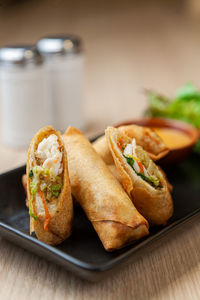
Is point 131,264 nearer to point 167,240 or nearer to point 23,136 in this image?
point 167,240

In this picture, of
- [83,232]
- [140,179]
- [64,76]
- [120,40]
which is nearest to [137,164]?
[140,179]

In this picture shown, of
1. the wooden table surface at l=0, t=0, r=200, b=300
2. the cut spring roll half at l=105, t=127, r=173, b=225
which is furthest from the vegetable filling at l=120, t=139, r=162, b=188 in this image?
the wooden table surface at l=0, t=0, r=200, b=300

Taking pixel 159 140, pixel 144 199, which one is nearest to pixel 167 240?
pixel 144 199

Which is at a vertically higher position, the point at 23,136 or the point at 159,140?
the point at 159,140

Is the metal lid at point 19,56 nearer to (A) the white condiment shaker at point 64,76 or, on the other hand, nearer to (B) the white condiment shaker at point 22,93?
(B) the white condiment shaker at point 22,93

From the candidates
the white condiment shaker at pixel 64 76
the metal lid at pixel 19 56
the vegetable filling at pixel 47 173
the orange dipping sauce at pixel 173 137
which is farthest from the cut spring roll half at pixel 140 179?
the white condiment shaker at pixel 64 76

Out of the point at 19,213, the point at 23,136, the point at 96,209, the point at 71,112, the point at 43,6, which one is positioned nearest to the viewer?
the point at 96,209

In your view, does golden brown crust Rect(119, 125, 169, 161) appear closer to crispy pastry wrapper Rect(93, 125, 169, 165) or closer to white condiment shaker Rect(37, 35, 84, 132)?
crispy pastry wrapper Rect(93, 125, 169, 165)

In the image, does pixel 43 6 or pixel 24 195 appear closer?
pixel 24 195

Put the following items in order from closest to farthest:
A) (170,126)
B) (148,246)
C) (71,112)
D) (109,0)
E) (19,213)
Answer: (148,246)
(19,213)
(170,126)
(71,112)
(109,0)
